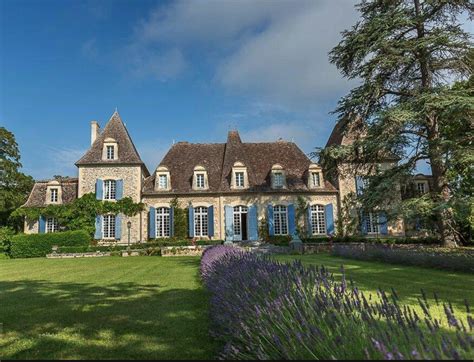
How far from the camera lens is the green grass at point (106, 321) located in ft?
12.2

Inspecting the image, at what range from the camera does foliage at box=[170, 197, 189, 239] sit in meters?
22.5

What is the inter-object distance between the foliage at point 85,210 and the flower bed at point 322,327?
19.4 meters

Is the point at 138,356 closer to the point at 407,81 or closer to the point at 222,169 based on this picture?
the point at 407,81

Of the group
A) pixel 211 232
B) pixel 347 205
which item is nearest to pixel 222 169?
pixel 211 232

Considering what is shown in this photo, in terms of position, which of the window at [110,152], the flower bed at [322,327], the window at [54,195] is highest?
the window at [110,152]

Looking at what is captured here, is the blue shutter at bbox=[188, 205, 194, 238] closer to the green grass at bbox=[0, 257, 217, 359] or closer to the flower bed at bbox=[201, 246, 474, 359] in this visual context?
the green grass at bbox=[0, 257, 217, 359]

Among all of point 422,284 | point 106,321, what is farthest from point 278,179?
point 106,321

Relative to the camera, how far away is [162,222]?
23.0 m

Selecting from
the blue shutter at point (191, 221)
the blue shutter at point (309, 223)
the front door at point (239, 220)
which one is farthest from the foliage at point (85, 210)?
the blue shutter at point (309, 223)

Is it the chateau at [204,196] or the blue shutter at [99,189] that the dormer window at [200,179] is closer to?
the chateau at [204,196]

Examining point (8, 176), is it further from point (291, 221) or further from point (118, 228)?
point (291, 221)

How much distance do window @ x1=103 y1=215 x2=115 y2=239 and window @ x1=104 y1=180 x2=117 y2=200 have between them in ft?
4.08

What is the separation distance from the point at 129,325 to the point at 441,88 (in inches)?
502

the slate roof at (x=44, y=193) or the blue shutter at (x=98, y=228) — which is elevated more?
the slate roof at (x=44, y=193)
